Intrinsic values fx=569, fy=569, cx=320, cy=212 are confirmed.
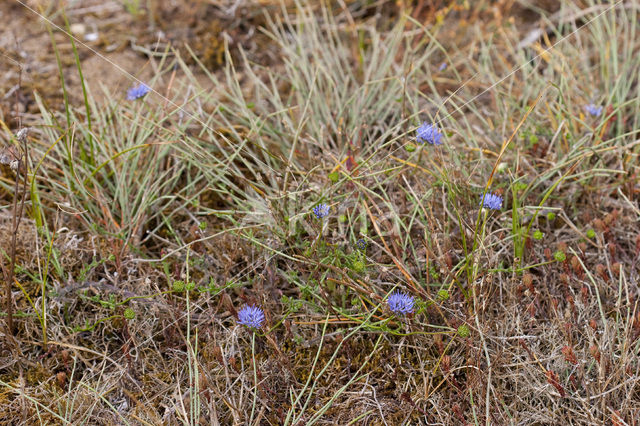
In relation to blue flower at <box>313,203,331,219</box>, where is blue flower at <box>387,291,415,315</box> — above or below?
below

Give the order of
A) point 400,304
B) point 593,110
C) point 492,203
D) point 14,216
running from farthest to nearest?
point 593,110, point 492,203, point 400,304, point 14,216

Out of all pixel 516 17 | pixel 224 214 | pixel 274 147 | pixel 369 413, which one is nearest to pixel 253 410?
pixel 369 413

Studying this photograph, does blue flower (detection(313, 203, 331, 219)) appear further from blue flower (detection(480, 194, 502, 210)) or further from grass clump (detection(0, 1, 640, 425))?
blue flower (detection(480, 194, 502, 210))

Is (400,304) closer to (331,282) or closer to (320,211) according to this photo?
(331,282)

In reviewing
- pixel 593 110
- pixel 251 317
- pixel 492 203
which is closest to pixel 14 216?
pixel 251 317

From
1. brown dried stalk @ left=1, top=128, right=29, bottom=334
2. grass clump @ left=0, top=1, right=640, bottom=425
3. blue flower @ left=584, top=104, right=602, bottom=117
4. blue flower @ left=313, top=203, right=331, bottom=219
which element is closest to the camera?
brown dried stalk @ left=1, top=128, right=29, bottom=334

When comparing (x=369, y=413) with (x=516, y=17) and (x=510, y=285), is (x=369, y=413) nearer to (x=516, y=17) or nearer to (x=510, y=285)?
(x=510, y=285)

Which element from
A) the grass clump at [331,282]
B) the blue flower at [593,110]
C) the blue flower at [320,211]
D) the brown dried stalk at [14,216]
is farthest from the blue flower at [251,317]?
the blue flower at [593,110]

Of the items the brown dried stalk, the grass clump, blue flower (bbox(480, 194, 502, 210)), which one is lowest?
the grass clump

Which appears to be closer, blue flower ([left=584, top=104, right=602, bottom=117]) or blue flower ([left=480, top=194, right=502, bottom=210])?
blue flower ([left=480, top=194, right=502, bottom=210])

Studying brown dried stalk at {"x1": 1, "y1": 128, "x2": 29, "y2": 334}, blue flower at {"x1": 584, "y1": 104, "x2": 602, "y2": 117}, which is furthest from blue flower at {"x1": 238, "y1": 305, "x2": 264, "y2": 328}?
blue flower at {"x1": 584, "y1": 104, "x2": 602, "y2": 117}
